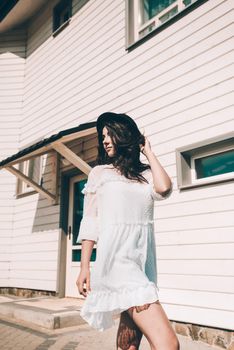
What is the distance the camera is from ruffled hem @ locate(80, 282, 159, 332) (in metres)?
1.51

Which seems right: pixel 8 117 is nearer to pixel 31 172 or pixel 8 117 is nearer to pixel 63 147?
pixel 31 172

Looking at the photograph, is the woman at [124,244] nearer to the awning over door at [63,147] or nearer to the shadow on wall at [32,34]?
the awning over door at [63,147]

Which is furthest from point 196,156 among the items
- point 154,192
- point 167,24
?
point 154,192

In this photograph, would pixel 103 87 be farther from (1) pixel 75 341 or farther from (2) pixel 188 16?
(1) pixel 75 341

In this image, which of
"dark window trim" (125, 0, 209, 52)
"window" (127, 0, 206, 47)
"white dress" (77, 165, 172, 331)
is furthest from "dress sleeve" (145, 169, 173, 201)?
"window" (127, 0, 206, 47)

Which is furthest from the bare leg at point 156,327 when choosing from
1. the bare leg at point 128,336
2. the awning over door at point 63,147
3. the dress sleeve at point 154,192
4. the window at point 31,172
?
the window at point 31,172

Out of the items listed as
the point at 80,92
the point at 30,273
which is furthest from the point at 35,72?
the point at 30,273

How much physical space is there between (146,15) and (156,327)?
6214 mm

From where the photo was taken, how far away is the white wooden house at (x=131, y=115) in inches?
172

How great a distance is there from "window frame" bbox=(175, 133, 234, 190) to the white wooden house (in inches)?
0.6

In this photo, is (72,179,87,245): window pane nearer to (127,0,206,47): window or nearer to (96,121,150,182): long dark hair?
(127,0,206,47): window

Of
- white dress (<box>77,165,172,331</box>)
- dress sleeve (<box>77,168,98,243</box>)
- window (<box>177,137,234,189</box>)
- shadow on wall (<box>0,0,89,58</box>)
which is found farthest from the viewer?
shadow on wall (<box>0,0,89,58</box>)

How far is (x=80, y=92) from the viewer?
24.1 ft

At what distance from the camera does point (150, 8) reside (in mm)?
6352
